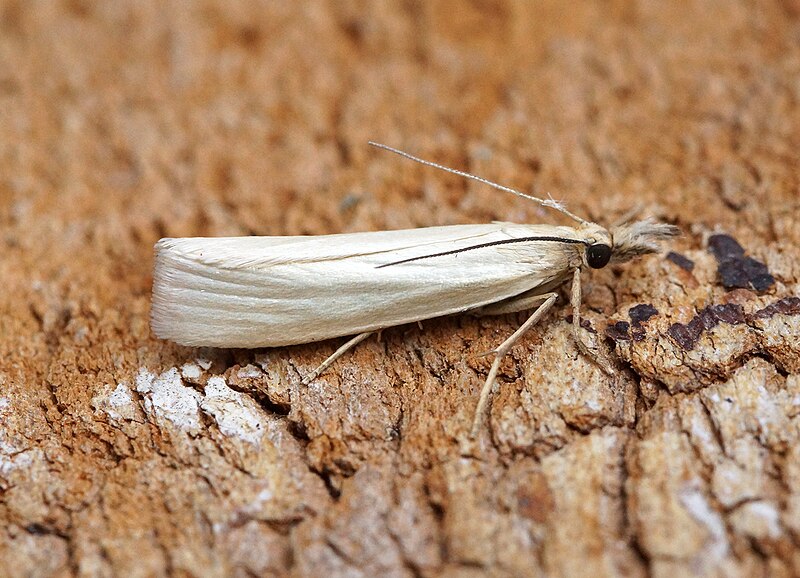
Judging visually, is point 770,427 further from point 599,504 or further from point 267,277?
point 267,277

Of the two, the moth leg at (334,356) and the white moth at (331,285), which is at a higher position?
the white moth at (331,285)

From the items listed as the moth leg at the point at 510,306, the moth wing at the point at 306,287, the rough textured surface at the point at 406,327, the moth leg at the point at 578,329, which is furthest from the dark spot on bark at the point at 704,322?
the moth wing at the point at 306,287

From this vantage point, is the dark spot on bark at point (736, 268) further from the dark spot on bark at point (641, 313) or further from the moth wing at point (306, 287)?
the moth wing at point (306, 287)

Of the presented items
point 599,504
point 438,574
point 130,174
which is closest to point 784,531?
point 599,504

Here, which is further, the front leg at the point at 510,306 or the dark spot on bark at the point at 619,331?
the front leg at the point at 510,306

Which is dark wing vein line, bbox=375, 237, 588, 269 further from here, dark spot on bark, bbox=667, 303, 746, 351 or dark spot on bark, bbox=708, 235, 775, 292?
dark spot on bark, bbox=708, 235, 775, 292

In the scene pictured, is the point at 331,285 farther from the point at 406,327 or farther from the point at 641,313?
the point at 641,313

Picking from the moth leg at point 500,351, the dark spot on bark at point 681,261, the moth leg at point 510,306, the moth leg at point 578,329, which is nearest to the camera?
the moth leg at point 500,351

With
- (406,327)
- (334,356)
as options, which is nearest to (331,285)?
(334,356)
